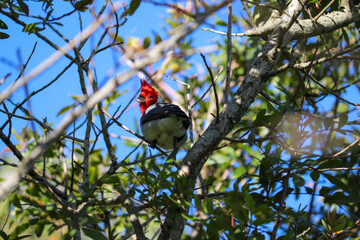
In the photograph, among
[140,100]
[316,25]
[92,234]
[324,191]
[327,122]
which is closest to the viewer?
[92,234]

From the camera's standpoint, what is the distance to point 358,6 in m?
3.06

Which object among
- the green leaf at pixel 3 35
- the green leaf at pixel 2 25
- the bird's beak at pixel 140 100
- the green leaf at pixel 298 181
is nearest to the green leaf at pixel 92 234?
the green leaf at pixel 298 181

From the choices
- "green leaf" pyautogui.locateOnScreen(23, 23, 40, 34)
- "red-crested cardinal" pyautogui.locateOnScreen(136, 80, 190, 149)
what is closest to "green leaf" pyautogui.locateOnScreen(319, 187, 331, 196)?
"red-crested cardinal" pyautogui.locateOnScreen(136, 80, 190, 149)

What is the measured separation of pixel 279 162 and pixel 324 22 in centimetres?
116

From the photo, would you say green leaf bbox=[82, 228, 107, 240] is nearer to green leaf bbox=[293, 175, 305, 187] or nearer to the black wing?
green leaf bbox=[293, 175, 305, 187]

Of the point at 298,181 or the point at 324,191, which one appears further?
the point at 324,191

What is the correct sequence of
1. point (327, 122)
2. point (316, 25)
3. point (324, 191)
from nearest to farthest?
point (327, 122) < point (324, 191) < point (316, 25)

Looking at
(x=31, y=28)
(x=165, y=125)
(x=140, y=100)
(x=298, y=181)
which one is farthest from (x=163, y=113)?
(x=298, y=181)

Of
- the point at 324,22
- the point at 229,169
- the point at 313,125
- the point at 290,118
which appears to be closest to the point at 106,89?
the point at 290,118

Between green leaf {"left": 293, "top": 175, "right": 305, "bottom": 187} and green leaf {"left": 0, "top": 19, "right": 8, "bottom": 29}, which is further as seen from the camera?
green leaf {"left": 0, "top": 19, "right": 8, "bottom": 29}

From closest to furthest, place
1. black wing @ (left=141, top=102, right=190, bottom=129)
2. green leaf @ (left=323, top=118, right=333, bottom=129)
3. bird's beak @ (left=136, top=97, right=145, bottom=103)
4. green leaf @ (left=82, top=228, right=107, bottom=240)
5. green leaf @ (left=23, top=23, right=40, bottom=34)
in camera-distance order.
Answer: green leaf @ (left=82, top=228, right=107, bottom=240) → green leaf @ (left=323, top=118, right=333, bottom=129) → green leaf @ (left=23, top=23, right=40, bottom=34) → black wing @ (left=141, top=102, right=190, bottom=129) → bird's beak @ (left=136, top=97, right=145, bottom=103)

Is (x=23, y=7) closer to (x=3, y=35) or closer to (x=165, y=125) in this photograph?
(x=3, y=35)

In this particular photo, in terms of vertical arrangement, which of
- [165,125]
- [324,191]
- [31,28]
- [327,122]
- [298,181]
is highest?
[165,125]

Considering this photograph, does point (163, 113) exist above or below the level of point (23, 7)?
above
